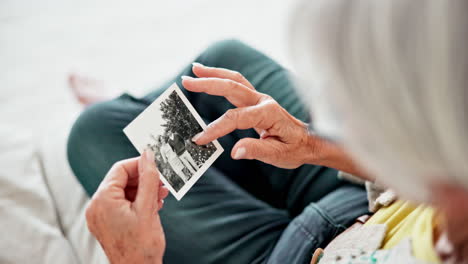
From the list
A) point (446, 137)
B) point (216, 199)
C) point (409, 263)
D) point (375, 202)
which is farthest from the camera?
point (216, 199)

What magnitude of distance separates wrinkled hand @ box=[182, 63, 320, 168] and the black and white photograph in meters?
0.04

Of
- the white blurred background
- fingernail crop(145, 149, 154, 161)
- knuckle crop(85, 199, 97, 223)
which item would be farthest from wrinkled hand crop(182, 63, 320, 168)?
the white blurred background

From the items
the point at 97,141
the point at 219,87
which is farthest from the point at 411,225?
the point at 97,141

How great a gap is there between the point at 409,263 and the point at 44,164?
102 centimetres

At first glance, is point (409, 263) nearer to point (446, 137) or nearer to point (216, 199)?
point (446, 137)

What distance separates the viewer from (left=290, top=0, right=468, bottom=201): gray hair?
1.41 ft

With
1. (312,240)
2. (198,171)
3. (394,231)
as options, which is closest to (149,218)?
(198,171)

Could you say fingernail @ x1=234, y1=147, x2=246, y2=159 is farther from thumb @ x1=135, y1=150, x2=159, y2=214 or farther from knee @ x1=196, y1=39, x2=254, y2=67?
knee @ x1=196, y1=39, x2=254, y2=67

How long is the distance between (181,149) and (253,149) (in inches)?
6.7

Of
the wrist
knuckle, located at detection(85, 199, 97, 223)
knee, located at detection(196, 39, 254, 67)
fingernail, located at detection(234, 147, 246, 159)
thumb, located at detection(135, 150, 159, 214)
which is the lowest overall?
the wrist

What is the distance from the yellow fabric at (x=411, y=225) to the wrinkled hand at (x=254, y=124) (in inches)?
7.8

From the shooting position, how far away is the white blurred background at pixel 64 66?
1042 mm

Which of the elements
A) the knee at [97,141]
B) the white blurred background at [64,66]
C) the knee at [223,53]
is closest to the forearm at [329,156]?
the knee at [223,53]

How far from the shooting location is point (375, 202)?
0.84 meters
